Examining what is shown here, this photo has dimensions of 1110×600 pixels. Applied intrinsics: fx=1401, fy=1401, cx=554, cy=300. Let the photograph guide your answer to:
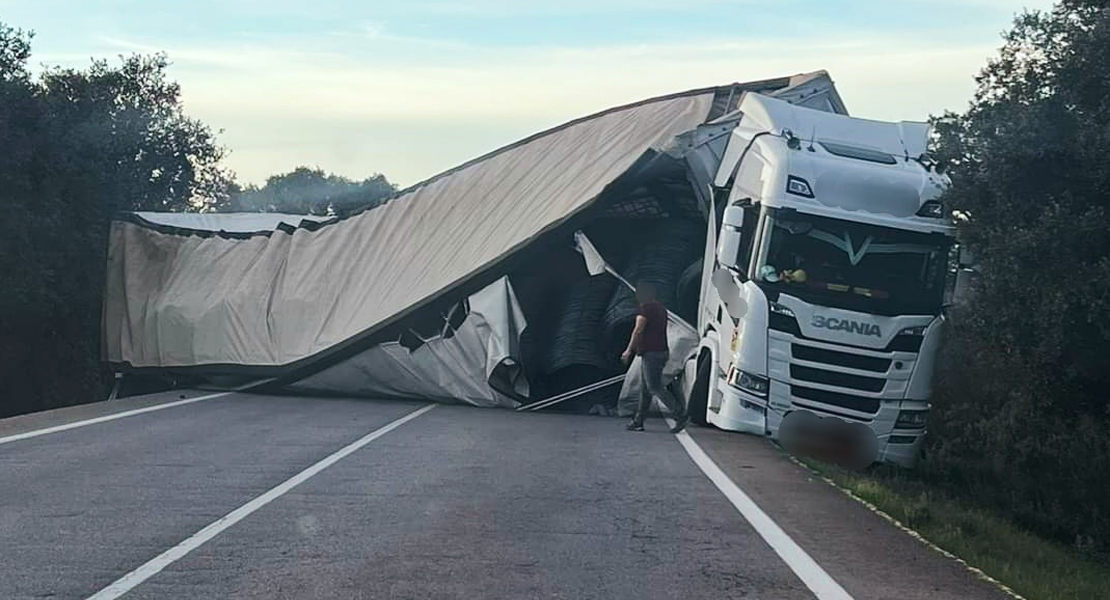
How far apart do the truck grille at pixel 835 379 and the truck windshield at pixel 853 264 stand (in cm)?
71

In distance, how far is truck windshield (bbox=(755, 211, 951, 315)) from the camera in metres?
14.8

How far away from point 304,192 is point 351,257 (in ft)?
218

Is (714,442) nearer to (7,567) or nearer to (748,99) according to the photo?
(748,99)

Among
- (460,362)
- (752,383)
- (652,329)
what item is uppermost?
(652,329)

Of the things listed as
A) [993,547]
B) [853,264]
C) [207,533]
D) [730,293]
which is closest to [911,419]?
[853,264]

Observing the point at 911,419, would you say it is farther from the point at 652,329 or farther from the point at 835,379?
the point at 652,329

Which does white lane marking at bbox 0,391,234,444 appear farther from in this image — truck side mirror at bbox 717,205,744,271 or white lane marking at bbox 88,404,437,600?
truck side mirror at bbox 717,205,744,271

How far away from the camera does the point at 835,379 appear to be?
1473 cm

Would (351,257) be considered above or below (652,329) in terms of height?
above

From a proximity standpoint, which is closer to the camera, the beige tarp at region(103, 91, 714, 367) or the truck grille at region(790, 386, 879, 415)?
the truck grille at region(790, 386, 879, 415)

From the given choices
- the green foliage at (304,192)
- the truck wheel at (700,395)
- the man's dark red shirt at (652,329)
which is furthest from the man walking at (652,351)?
the green foliage at (304,192)

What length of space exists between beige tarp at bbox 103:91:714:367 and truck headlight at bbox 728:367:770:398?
569 centimetres

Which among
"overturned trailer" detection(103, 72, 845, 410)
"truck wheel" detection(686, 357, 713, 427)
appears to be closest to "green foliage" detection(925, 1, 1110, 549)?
"truck wheel" detection(686, 357, 713, 427)

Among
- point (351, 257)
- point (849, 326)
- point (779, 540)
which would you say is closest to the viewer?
point (779, 540)
